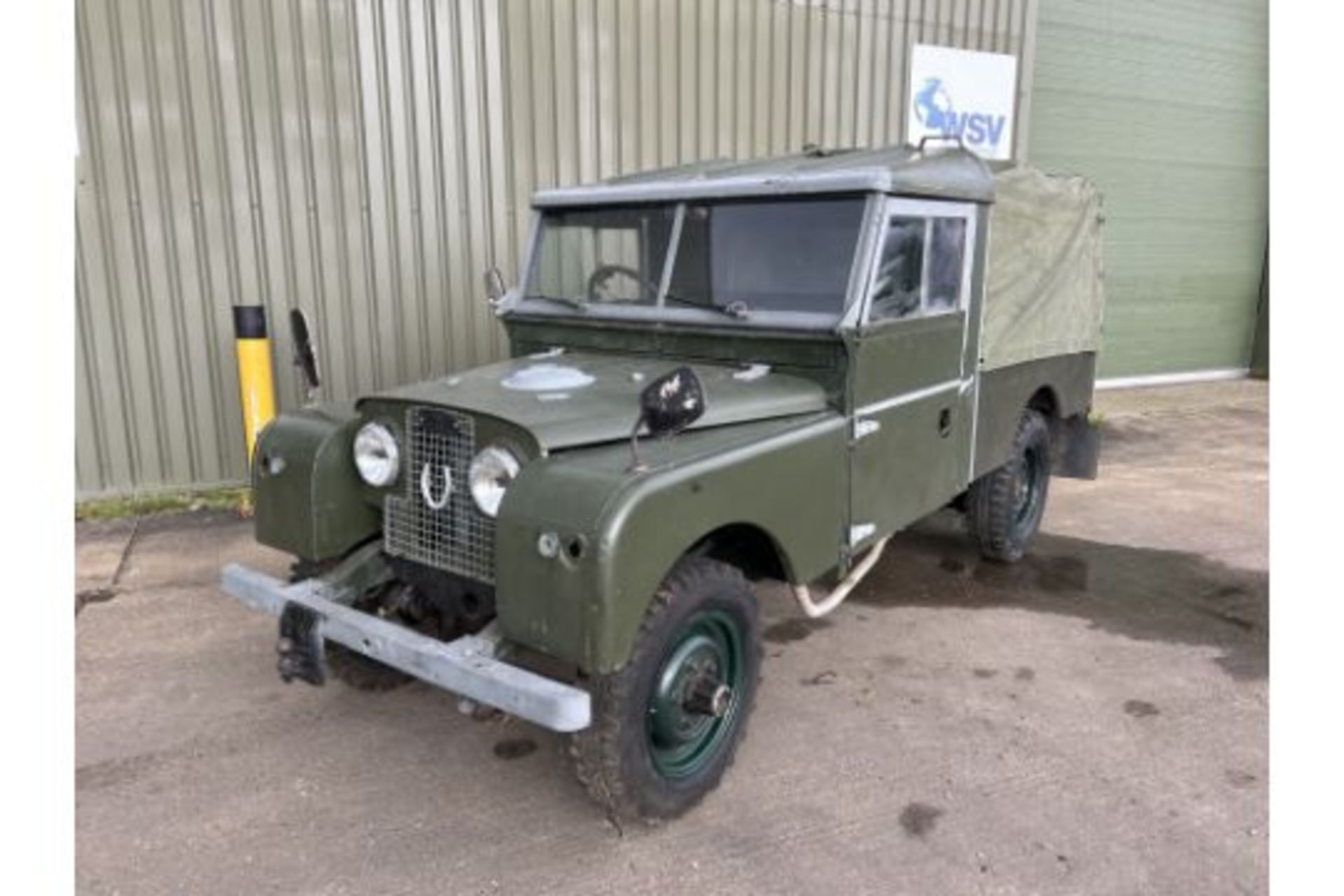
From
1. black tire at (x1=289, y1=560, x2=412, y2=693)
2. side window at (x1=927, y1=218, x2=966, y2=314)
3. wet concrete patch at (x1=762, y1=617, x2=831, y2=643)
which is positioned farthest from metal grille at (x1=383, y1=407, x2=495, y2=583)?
side window at (x1=927, y1=218, x2=966, y2=314)

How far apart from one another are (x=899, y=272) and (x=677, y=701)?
1.92 meters

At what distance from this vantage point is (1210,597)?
505 cm

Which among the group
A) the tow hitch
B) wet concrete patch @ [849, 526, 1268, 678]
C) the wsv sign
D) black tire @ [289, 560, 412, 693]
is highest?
the wsv sign

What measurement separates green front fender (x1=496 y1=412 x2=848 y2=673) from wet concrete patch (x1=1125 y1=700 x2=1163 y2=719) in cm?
186

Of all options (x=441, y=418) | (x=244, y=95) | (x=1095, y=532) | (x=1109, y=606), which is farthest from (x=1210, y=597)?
(x=244, y=95)

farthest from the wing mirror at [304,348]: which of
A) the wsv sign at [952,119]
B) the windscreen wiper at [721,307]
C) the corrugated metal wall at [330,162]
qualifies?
the wsv sign at [952,119]

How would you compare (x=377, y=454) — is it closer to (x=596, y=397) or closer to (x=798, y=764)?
(x=596, y=397)

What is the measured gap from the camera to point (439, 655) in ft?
8.98

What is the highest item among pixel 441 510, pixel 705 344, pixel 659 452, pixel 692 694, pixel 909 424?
pixel 705 344

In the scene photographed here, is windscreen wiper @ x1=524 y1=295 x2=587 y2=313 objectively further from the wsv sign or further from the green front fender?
the wsv sign

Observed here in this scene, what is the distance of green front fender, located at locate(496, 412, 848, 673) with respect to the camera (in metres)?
2.53

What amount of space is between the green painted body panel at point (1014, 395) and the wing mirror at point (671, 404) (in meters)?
2.47

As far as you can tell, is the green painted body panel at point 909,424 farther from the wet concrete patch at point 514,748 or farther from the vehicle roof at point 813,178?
the wet concrete patch at point 514,748

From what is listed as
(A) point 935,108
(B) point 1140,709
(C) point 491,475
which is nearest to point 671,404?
(C) point 491,475
